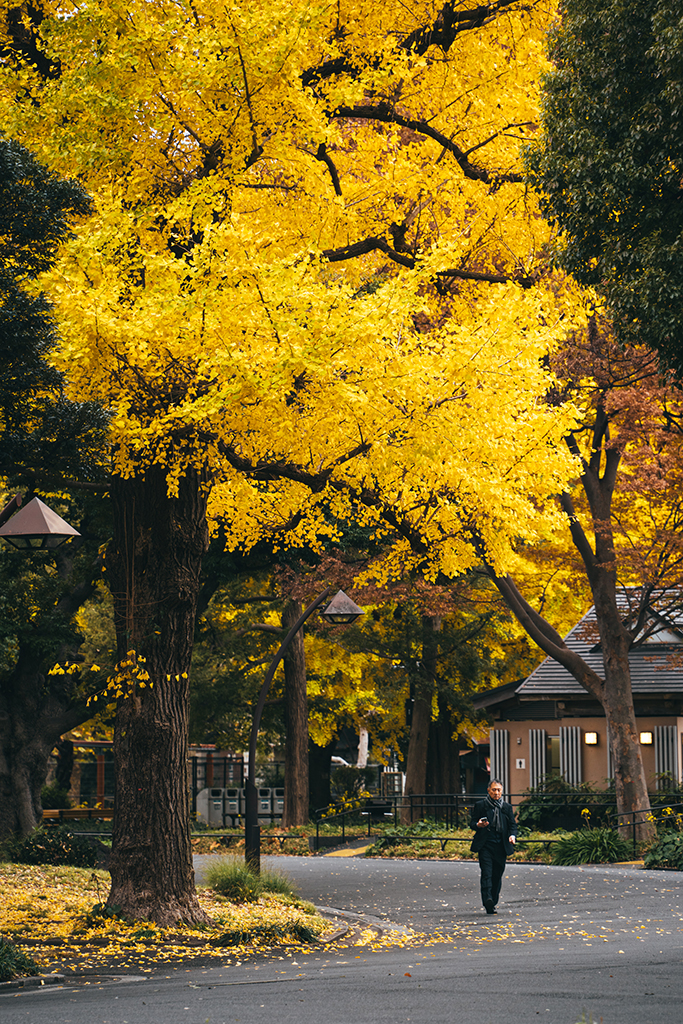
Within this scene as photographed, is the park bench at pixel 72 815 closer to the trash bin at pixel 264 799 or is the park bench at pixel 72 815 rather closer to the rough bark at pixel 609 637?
the trash bin at pixel 264 799

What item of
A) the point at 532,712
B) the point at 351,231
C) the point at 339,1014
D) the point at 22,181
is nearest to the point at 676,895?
the point at 339,1014

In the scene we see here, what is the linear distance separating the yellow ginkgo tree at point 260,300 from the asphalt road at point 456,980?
8.75ft

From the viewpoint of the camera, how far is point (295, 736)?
3122 cm

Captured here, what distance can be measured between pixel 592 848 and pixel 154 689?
11955 mm

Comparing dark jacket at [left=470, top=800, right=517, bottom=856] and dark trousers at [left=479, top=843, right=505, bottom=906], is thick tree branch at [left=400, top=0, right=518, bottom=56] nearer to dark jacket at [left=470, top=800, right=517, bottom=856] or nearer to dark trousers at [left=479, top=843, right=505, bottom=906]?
dark jacket at [left=470, top=800, right=517, bottom=856]

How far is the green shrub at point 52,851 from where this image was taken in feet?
59.4

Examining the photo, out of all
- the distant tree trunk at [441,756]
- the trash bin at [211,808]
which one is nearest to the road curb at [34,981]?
the distant tree trunk at [441,756]

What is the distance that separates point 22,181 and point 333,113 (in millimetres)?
4452

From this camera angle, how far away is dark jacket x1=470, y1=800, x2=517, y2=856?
13.8 m

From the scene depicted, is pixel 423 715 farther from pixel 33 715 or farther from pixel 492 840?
pixel 492 840

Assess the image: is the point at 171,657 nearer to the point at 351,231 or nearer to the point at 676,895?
the point at 351,231

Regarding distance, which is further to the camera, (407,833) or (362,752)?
(362,752)

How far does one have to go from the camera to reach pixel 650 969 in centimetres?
912

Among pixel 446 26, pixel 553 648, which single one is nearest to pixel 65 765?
pixel 553 648
